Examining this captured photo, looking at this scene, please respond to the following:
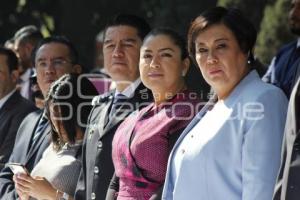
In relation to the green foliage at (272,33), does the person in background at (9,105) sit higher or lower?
lower

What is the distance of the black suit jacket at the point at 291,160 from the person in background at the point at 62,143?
6.67 ft

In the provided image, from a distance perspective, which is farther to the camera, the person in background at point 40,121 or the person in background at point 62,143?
the person in background at point 40,121

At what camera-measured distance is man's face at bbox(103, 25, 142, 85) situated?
18.2ft

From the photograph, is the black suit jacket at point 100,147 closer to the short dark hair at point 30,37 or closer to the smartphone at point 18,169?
the smartphone at point 18,169

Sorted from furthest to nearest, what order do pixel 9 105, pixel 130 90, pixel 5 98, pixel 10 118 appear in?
1. pixel 5 98
2. pixel 9 105
3. pixel 10 118
4. pixel 130 90

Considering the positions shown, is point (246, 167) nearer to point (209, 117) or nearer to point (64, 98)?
point (209, 117)

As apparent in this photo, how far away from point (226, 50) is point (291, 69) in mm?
2042

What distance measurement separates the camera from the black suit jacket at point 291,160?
12.1ft

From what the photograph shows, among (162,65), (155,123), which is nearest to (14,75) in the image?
(162,65)

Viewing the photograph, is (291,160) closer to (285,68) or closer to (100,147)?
(100,147)

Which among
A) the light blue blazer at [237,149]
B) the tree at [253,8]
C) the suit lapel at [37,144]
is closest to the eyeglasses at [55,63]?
the suit lapel at [37,144]

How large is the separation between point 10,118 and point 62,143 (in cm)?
138

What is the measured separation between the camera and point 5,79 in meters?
7.32

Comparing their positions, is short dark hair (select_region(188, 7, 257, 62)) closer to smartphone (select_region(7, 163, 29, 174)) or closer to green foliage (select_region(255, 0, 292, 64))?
smartphone (select_region(7, 163, 29, 174))
